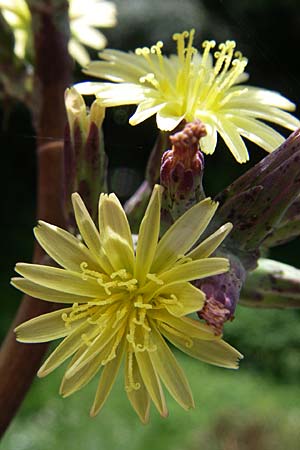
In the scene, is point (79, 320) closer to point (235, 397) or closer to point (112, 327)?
point (112, 327)

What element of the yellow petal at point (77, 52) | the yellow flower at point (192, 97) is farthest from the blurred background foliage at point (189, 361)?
the yellow flower at point (192, 97)

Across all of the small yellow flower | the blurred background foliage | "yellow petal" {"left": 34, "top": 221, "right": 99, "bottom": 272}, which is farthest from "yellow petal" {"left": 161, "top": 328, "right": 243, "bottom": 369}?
the blurred background foliage

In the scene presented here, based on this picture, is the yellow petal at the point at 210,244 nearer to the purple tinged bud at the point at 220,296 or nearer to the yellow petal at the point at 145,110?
the purple tinged bud at the point at 220,296

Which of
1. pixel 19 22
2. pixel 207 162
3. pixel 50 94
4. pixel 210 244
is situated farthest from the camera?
pixel 207 162

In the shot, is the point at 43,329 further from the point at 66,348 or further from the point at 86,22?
the point at 86,22

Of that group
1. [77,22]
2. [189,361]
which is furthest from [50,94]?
[189,361]

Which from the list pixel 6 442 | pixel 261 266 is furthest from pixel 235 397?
pixel 261 266
